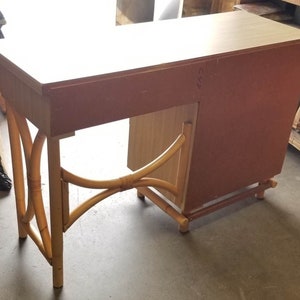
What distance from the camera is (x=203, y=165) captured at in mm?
1890

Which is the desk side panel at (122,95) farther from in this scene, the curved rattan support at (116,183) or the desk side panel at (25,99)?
the curved rattan support at (116,183)

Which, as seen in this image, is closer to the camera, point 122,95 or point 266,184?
point 122,95

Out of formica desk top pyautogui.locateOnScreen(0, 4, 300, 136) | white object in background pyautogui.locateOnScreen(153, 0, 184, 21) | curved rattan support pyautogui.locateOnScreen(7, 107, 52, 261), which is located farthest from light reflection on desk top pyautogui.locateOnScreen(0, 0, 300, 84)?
white object in background pyautogui.locateOnScreen(153, 0, 184, 21)

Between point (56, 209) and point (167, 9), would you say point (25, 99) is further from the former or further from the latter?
point (167, 9)

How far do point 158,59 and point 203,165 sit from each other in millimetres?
551

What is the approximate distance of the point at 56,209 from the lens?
1.51 meters

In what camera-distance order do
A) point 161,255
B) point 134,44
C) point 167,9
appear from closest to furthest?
1. point 134,44
2. point 161,255
3. point 167,9

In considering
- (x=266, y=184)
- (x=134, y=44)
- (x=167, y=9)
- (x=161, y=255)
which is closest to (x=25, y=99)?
(x=134, y=44)

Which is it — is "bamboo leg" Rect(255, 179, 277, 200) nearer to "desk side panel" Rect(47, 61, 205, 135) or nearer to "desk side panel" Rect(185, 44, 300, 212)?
"desk side panel" Rect(185, 44, 300, 212)

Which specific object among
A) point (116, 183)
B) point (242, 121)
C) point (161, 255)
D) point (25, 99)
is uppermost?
point (25, 99)

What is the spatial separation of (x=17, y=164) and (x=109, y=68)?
22.8 inches

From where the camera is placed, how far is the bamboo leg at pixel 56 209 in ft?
4.57

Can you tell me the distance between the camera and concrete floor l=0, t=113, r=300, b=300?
172 cm

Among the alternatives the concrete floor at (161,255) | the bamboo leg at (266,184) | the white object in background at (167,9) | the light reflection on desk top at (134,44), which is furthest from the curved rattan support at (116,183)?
the white object in background at (167,9)
